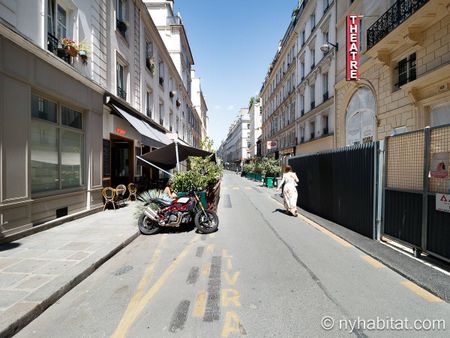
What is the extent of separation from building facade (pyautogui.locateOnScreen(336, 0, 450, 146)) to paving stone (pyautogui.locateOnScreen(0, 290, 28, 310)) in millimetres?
12534

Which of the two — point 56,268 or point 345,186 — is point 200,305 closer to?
point 56,268

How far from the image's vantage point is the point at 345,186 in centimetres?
744

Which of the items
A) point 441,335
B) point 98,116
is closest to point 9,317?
point 441,335

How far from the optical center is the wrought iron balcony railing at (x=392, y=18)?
10442mm

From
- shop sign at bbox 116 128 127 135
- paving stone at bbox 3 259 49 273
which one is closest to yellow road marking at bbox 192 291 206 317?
paving stone at bbox 3 259 49 273

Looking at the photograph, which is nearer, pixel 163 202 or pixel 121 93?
pixel 163 202

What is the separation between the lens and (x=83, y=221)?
8.02 m

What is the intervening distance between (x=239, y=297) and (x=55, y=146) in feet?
22.4

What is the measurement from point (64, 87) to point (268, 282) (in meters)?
7.38

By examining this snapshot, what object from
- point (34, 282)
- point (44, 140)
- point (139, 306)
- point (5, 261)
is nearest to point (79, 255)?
point (5, 261)

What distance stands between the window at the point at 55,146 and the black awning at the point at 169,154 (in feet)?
6.84

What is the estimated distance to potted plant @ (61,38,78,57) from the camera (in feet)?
26.2

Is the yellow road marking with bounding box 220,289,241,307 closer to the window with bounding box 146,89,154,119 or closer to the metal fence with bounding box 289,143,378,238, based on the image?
the metal fence with bounding box 289,143,378,238

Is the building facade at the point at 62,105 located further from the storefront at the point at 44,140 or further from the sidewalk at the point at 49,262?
the sidewalk at the point at 49,262
